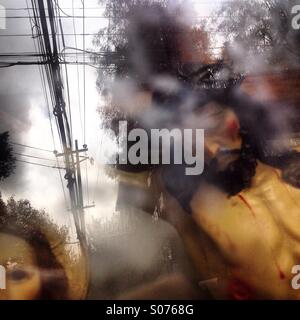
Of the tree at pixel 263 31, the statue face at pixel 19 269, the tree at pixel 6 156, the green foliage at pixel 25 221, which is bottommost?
the statue face at pixel 19 269

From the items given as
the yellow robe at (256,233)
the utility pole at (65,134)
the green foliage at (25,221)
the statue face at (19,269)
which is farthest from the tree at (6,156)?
the yellow robe at (256,233)

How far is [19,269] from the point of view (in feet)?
13.9

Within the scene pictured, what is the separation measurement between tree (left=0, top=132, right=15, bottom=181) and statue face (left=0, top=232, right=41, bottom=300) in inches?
34.5

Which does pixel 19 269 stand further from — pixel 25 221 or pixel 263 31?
pixel 263 31

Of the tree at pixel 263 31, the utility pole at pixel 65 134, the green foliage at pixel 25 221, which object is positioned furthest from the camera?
the tree at pixel 263 31

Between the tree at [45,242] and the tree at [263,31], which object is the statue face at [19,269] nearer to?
the tree at [45,242]

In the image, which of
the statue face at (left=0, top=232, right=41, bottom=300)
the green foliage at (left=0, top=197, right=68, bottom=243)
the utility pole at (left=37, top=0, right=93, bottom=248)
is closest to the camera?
the utility pole at (left=37, top=0, right=93, bottom=248)

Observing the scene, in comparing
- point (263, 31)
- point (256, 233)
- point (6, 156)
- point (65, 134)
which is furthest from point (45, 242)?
point (263, 31)

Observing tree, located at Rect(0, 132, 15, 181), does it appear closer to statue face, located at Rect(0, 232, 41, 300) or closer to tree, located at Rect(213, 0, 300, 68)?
statue face, located at Rect(0, 232, 41, 300)

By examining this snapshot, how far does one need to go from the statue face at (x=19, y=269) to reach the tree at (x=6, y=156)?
0.88m

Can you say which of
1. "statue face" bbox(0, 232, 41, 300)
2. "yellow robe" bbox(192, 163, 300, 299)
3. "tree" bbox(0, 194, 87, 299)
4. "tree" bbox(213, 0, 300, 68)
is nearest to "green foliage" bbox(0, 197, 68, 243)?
"tree" bbox(0, 194, 87, 299)

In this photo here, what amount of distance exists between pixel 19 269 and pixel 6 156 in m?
1.55

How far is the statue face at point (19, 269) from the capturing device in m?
4.17

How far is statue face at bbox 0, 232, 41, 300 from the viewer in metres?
4.17
